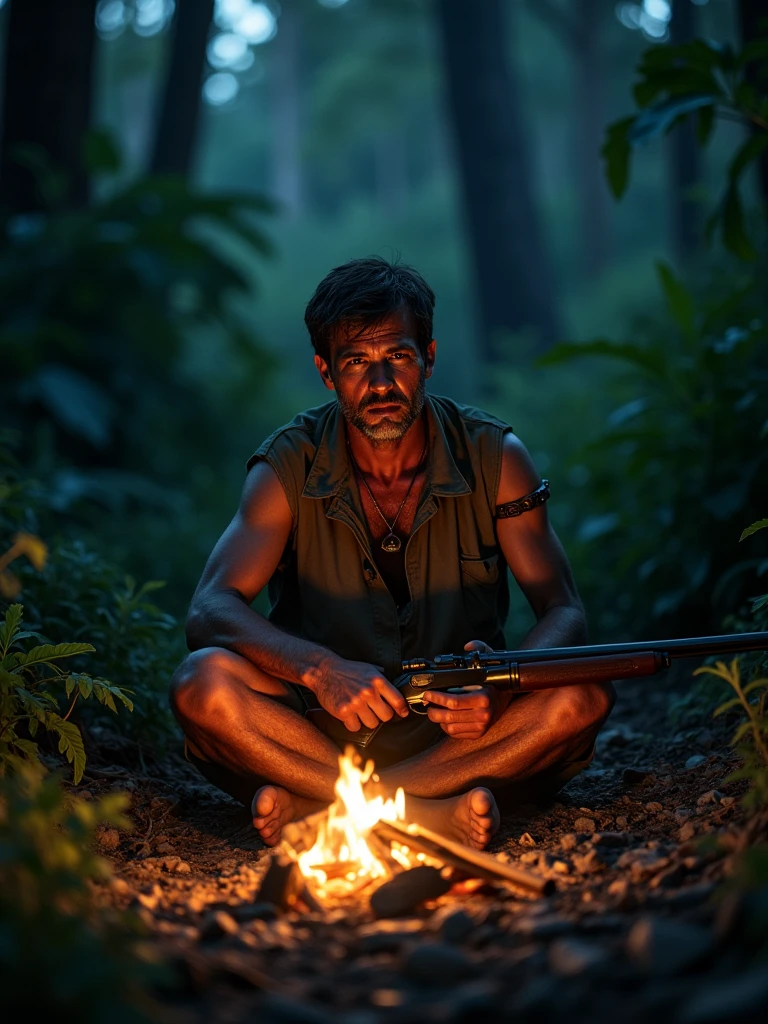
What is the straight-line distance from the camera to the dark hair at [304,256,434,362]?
420cm

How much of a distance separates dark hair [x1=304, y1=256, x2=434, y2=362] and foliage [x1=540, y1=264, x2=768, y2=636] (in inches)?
52.0

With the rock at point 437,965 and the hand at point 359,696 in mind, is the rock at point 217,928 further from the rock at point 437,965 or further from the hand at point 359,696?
the hand at point 359,696

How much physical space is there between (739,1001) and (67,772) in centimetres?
273

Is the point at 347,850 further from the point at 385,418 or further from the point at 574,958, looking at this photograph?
the point at 385,418

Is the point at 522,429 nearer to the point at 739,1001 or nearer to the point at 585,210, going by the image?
the point at 739,1001

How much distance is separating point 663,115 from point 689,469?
1.71m

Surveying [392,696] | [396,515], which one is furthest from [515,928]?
[396,515]

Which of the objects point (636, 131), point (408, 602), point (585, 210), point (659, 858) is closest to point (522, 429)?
point (636, 131)

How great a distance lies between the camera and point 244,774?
397cm

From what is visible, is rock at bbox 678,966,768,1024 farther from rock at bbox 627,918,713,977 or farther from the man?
the man

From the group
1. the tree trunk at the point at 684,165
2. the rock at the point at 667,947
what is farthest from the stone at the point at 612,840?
the tree trunk at the point at 684,165

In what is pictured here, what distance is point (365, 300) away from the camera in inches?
165

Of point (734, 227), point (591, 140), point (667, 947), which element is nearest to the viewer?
point (667, 947)

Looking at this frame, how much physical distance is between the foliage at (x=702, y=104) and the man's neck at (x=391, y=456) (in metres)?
1.84
